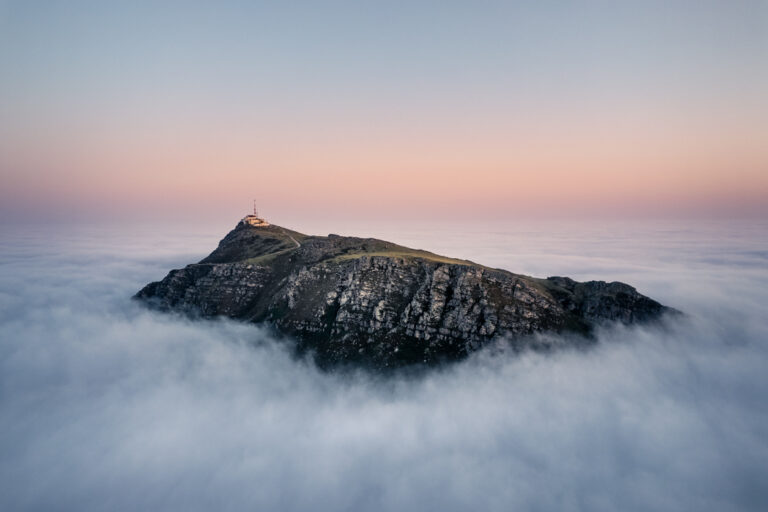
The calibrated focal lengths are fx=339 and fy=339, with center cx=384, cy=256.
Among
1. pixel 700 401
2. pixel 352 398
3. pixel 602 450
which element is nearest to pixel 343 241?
pixel 352 398

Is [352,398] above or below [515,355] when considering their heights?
below

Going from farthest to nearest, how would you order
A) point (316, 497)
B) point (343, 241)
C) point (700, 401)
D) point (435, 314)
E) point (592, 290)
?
1. point (343, 241)
2. point (592, 290)
3. point (435, 314)
4. point (700, 401)
5. point (316, 497)

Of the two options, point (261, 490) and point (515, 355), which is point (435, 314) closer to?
point (515, 355)

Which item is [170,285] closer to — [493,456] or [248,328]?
[248,328]

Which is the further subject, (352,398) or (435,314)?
(435,314)

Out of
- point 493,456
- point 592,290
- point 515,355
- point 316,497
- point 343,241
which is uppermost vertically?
point 343,241

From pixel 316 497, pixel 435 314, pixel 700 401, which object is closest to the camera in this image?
pixel 316 497
